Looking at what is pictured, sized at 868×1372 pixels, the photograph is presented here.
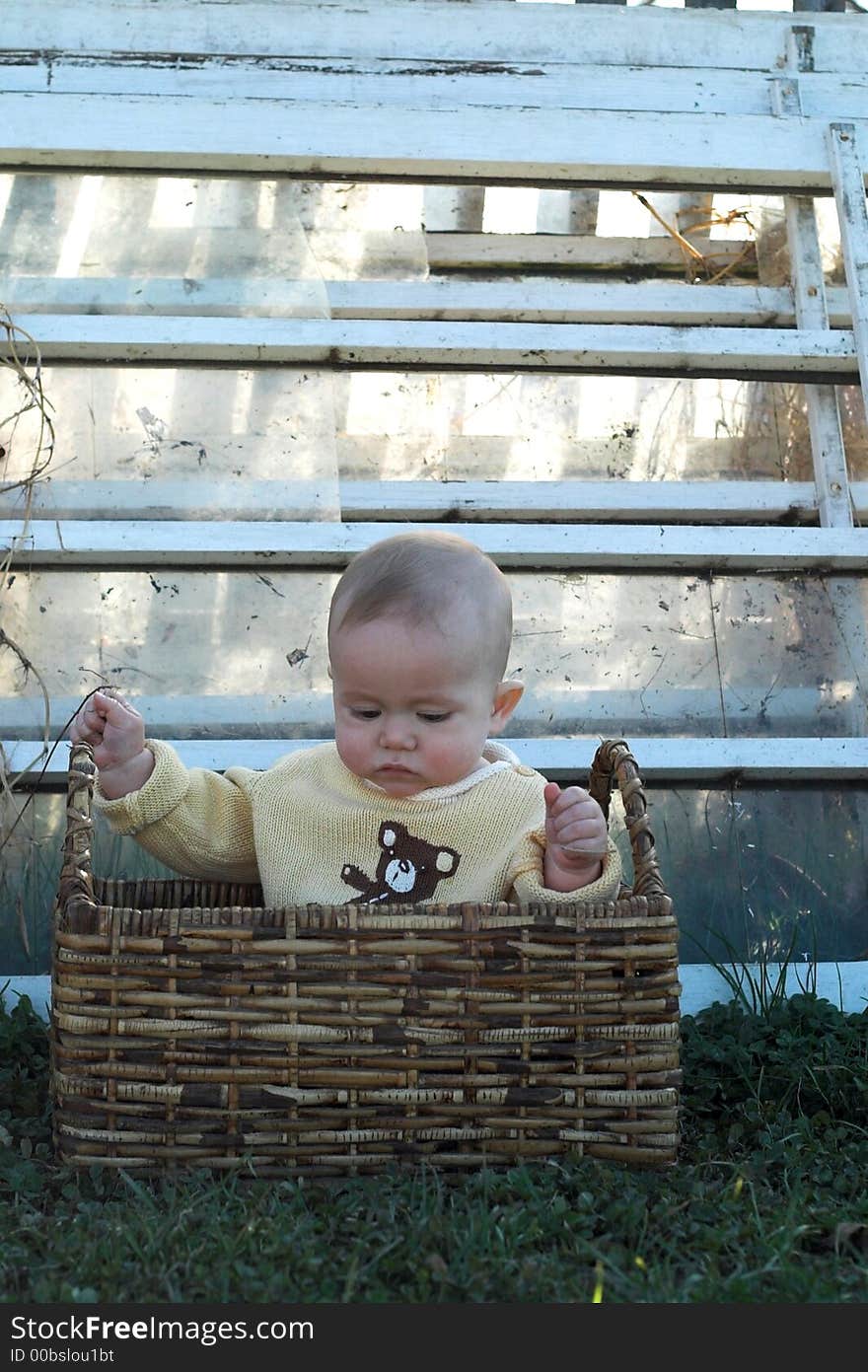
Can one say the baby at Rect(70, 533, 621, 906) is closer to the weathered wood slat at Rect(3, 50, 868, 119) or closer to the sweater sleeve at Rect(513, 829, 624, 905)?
the sweater sleeve at Rect(513, 829, 624, 905)

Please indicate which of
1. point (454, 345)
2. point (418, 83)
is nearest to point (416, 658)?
point (454, 345)

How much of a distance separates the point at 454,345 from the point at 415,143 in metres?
0.45

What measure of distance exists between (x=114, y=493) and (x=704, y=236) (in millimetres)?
1440

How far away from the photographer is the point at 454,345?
2.94 metres

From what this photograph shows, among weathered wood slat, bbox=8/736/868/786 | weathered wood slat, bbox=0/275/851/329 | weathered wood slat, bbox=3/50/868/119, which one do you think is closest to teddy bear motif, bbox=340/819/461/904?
weathered wood slat, bbox=8/736/868/786

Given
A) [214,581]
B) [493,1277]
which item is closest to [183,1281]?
[493,1277]

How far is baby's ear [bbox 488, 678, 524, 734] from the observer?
6.86 feet

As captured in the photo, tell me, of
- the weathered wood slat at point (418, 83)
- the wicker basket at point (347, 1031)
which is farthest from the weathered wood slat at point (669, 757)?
the weathered wood slat at point (418, 83)

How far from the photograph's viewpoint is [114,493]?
2.86m

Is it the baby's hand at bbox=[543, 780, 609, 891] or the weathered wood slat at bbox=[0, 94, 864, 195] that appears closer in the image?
the baby's hand at bbox=[543, 780, 609, 891]

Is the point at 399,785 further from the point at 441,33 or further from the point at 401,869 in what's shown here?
the point at 441,33

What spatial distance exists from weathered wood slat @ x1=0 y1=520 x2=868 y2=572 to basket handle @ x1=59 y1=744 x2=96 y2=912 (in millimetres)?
863

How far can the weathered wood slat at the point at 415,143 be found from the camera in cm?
298

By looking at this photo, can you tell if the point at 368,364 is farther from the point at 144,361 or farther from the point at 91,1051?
the point at 91,1051
